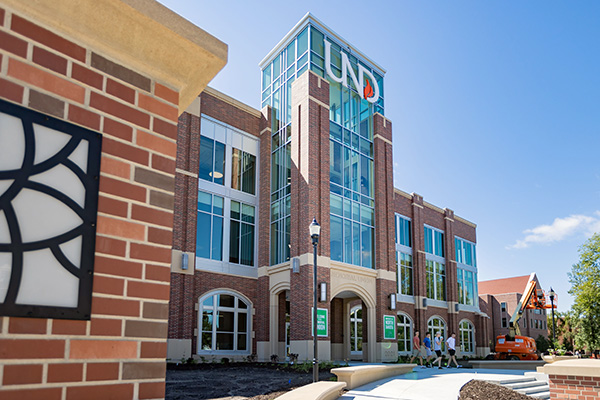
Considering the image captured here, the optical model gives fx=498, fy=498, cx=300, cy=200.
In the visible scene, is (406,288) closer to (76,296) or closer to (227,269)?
(227,269)

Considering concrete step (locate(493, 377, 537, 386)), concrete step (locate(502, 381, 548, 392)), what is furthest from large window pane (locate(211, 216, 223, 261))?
concrete step (locate(502, 381, 548, 392))

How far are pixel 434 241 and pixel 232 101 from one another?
20311 mm

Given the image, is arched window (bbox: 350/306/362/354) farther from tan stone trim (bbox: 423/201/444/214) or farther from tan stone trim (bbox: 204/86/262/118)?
tan stone trim (bbox: 204/86/262/118)

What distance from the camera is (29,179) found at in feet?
8.52

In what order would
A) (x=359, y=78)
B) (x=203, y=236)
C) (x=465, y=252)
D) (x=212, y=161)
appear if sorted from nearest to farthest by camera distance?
1. (x=203, y=236)
2. (x=212, y=161)
3. (x=359, y=78)
4. (x=465, y=252)

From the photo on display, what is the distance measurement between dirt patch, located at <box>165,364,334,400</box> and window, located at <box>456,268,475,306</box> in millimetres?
25600

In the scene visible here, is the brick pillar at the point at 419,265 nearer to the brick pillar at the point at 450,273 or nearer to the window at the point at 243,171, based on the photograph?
the brick pillar at the point at 450,273

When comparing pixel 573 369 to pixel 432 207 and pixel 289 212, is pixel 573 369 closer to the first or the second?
pixel 289 212

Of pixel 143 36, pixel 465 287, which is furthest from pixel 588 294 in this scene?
pixel 143 36

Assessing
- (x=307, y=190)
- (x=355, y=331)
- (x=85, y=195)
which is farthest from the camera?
(x=355, y=331)

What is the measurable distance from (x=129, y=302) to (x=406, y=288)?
33.0 meters

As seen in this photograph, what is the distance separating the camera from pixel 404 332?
33.5 metres

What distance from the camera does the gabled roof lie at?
6462 centimetres

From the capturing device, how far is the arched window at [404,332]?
32938mm
